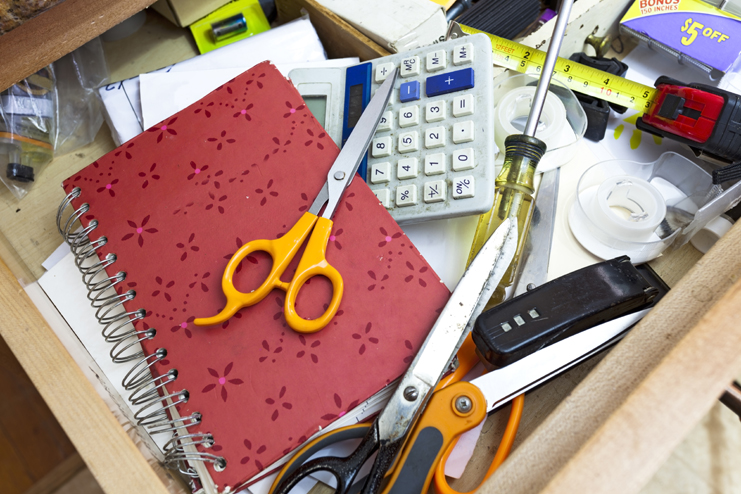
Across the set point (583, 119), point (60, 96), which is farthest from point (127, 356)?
point (583, 119)

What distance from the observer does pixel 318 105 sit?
477 mm

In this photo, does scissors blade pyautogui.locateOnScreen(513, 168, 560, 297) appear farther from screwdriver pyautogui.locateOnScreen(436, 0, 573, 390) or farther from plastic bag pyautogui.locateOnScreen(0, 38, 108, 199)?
plastic bag pyautogui.locateOnScreen(0, 38, 108, 199)

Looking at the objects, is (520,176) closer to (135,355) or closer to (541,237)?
(541,237)

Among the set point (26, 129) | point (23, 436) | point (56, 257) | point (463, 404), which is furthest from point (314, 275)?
point (23, 436)

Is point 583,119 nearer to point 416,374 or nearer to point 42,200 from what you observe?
point 416,374

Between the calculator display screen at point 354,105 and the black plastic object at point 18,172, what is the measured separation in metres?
0.32

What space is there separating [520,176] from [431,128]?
0.09 meters

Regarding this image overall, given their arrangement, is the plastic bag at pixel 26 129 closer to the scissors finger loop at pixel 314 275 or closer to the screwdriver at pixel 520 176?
the scissors finger loop at pixel 314 275

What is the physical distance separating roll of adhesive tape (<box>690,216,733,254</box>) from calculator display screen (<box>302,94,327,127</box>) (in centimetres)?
35

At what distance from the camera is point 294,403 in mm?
338

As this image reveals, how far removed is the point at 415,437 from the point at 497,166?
0.27 meters

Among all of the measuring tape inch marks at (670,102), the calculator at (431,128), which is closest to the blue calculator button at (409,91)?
the calculator at (431,128)

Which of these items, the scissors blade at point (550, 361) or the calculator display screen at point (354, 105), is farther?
the calculator display screen at point (354, 105)

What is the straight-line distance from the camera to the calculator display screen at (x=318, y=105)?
1.55 feet
